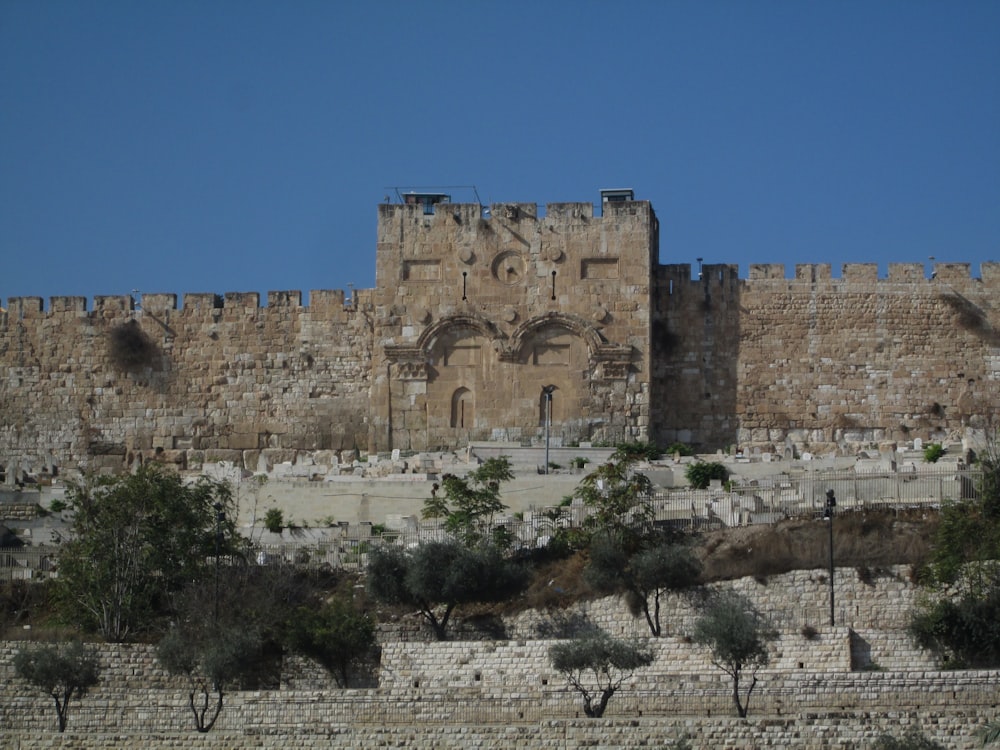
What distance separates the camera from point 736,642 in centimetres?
2803

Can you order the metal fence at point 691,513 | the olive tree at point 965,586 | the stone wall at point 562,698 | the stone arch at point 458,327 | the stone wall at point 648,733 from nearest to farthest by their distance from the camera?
the stone wall at point 648,733 < the stone wall at point 562,698 < the olive tree at point 965,586 < the metal fence at point 691,513 < the stone arch at point 458,327

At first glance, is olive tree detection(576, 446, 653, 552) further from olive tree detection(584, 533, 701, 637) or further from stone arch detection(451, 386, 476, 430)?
stone arch detection(451, 386, 476, 430)

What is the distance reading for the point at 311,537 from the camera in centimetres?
3603

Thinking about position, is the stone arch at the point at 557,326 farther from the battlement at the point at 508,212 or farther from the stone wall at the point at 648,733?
the stone wall at the point at 648,733

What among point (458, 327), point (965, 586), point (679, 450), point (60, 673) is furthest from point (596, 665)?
point (458, 327)

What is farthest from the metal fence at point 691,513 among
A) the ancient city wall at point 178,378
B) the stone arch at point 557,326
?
the ancient city wall at point 178,378

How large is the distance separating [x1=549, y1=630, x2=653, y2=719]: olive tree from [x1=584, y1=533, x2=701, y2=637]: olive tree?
7.53 ft

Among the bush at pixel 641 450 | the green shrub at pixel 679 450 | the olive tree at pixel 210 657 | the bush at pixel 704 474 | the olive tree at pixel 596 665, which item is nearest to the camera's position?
the olive tree at pixel 596 665

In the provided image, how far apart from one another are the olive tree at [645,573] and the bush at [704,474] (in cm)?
524

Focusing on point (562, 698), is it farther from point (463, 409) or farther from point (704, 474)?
point (463, 409)

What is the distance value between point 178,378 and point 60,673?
15381mm

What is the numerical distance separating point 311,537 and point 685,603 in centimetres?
725

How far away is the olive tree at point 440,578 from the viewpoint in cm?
3191

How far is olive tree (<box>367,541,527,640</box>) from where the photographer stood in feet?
105
